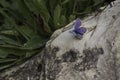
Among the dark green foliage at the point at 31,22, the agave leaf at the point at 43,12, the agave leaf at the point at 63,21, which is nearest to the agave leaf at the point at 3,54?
the dark green foliage at the point at 31,22

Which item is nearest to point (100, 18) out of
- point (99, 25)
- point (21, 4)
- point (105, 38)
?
point (99, 25)

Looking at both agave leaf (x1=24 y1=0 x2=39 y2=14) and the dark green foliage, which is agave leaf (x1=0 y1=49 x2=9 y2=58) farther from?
agave leaf (x1=24 y1=0 x2=39 y2=14)

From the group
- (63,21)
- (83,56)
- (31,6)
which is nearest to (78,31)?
(83,56)

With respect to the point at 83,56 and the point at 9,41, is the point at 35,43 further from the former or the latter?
the point at 83,56

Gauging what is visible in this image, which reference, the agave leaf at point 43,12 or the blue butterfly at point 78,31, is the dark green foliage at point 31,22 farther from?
the blue butterfly at point 78,31

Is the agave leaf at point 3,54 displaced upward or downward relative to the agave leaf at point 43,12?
downward
